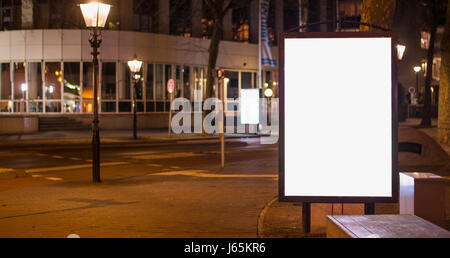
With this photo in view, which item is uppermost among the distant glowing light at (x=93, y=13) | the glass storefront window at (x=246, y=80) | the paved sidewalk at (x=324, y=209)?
the glass storefront window at (x=246, y=80)

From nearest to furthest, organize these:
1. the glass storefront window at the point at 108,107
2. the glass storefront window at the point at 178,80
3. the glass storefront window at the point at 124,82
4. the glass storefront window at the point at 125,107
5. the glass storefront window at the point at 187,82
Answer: the glass storefront window at the point at 108,107 < the glass storefront window at the point at 125,107 < the glass storefront window at the point at 124,82 < the glass storefront window at the point at 178,80 < the glass storefront window at the point at 187,82

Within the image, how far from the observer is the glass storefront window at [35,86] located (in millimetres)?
35906

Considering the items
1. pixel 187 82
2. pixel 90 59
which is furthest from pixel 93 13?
pixel 187 82

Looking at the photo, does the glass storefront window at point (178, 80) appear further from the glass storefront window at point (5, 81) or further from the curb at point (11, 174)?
the curb at point (11, 174)

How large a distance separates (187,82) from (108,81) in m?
6.89

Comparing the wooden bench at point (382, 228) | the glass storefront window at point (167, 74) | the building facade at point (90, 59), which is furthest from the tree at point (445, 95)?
the glass storefront window at point (167, 74)

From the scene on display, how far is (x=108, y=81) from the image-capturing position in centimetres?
3641

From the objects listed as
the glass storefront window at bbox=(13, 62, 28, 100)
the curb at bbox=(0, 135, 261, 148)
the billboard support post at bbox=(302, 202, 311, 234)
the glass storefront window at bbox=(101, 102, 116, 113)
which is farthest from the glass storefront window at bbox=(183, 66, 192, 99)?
the billboard support post at bbox=(302, 202, 311, 234)

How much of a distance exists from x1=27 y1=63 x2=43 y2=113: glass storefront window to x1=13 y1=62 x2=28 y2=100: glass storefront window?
409mm

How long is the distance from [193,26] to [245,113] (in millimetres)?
22367

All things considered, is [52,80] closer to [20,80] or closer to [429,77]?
[20,80]

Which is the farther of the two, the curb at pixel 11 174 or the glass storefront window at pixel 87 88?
the glass storefront window at pixel 87 88

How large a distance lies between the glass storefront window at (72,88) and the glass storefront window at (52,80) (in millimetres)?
491
